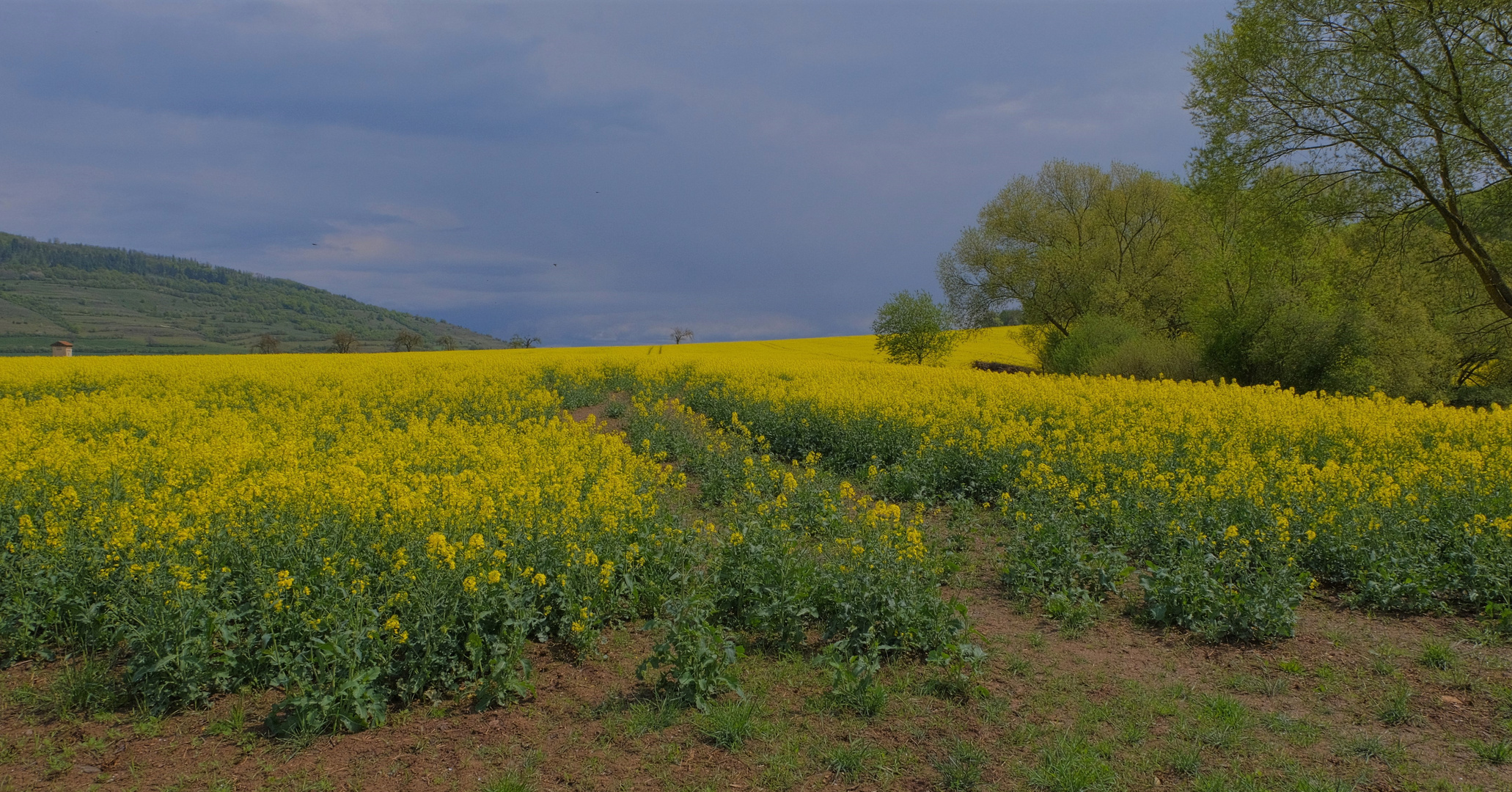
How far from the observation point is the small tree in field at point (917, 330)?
163 feet

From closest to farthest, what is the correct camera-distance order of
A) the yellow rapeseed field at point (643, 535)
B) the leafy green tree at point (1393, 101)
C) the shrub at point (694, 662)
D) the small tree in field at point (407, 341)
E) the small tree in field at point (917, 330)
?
the shrub at point (694, 662), the yellow rapeseed field at point (643, 535), the leafy green tree at point (1393, 101), the small tree in field at point (917, 330), the small tree in field at point (407, 341)

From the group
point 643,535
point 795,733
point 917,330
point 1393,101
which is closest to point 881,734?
point 795,733

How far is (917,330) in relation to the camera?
49.8 m

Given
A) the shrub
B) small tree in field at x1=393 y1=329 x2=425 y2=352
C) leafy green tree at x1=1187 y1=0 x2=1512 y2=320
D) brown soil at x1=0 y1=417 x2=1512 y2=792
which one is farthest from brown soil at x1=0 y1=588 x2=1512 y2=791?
small tree in field at x1=393 y1=329 x2=425 y2=352

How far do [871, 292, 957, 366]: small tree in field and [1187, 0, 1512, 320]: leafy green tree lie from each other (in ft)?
88.8

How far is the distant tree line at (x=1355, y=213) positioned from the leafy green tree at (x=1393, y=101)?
42 mm

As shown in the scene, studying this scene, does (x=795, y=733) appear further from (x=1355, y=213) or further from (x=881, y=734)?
(x=1355, y=213)

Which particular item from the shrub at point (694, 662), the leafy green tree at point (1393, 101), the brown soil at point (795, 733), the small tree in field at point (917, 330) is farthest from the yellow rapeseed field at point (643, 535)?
the small tree in field at point (917, 330)

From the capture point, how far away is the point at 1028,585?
7.42 meters

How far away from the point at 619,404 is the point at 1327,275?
24023 millimetres

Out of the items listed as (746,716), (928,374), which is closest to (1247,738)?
(746,716)

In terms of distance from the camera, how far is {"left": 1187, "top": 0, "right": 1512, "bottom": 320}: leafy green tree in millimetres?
18797

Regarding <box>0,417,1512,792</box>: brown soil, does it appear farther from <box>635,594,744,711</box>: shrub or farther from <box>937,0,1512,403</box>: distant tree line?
<box>937,0,1512,403</box>: distant tree line

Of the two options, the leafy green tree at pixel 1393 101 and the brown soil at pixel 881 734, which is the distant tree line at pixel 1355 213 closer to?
the leafy green tree at pixel 1393 101
